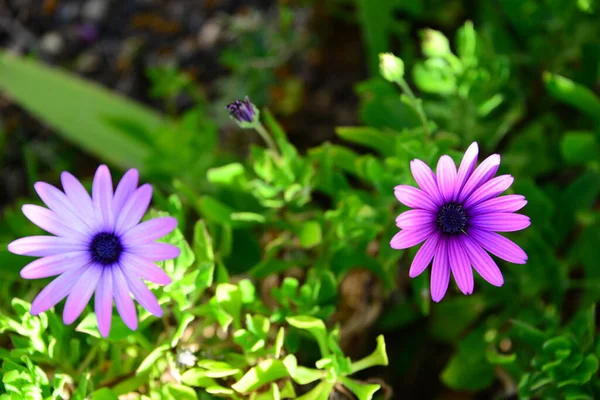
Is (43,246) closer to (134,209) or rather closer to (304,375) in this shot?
(134,209)

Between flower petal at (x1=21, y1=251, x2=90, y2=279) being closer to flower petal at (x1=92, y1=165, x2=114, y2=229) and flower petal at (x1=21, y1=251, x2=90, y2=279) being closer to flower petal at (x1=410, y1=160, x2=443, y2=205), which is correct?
flower petal at (x1=92, y1=165, x2=114, y2=229)

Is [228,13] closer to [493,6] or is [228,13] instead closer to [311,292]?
Result: [493,6]

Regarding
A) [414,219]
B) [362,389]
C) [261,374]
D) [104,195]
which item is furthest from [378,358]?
[104,195]

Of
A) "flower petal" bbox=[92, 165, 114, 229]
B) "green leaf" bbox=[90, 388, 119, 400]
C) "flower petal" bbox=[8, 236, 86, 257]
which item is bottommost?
"green leaf" bbox=[90, 388, 119, 400]

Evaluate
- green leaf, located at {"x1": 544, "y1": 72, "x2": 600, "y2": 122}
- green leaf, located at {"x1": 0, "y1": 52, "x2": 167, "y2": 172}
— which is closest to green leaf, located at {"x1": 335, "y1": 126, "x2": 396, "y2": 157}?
green leaf, located at {"x1": 544, "y1": 72, "x2": 600, "y2": 122}

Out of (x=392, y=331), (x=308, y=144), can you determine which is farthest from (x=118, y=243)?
(x=308, y=144)

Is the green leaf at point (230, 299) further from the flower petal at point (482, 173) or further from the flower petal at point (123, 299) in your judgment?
the flower petal at point (482, 173)

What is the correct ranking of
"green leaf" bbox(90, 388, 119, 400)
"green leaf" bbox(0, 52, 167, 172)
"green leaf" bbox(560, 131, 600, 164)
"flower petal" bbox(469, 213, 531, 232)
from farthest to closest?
1. "green leaf" bbox(0, 52, 167, 172)
2. "green leaf" bbox(560, 131, 600, 164)
3. "green leaf" bbox(90, 388, 119, 400)
4. "flower petal" bbox(469, 213, 531, 232)
